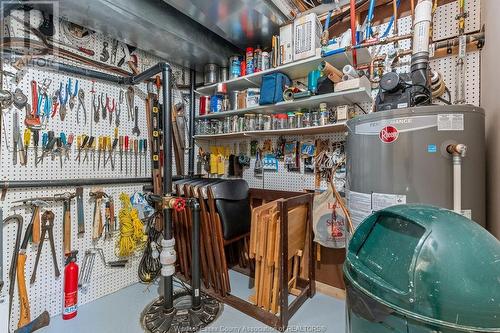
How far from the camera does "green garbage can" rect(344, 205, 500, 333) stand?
1.69 ft

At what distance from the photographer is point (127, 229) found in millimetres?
2137

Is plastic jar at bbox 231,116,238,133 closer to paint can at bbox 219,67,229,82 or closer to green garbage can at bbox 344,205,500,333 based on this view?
A: paint can at bbox 219,67,229,82

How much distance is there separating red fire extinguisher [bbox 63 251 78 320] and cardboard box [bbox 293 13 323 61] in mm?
2460

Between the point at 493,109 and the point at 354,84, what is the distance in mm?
746

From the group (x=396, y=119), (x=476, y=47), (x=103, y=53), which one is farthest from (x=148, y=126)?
(x=476, y=47)

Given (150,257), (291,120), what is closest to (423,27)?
(291,120)

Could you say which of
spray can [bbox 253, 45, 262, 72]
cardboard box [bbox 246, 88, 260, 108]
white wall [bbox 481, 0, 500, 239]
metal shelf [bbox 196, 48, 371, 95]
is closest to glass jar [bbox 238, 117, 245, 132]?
cardboard box [bbox 246, 88, 260, 108]

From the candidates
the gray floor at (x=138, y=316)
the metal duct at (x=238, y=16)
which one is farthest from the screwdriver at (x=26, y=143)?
the metal duct at (x=238, y=16)

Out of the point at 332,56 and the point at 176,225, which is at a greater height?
the point at 332,56

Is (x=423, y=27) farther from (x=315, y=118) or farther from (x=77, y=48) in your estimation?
(x=77, y=48)

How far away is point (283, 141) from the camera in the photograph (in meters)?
2.38

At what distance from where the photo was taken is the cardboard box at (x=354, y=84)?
1650 millimetres

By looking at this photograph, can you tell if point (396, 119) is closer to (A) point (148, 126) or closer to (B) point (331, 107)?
(B) point (331, 107)

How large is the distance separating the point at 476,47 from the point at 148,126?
8.83ft
